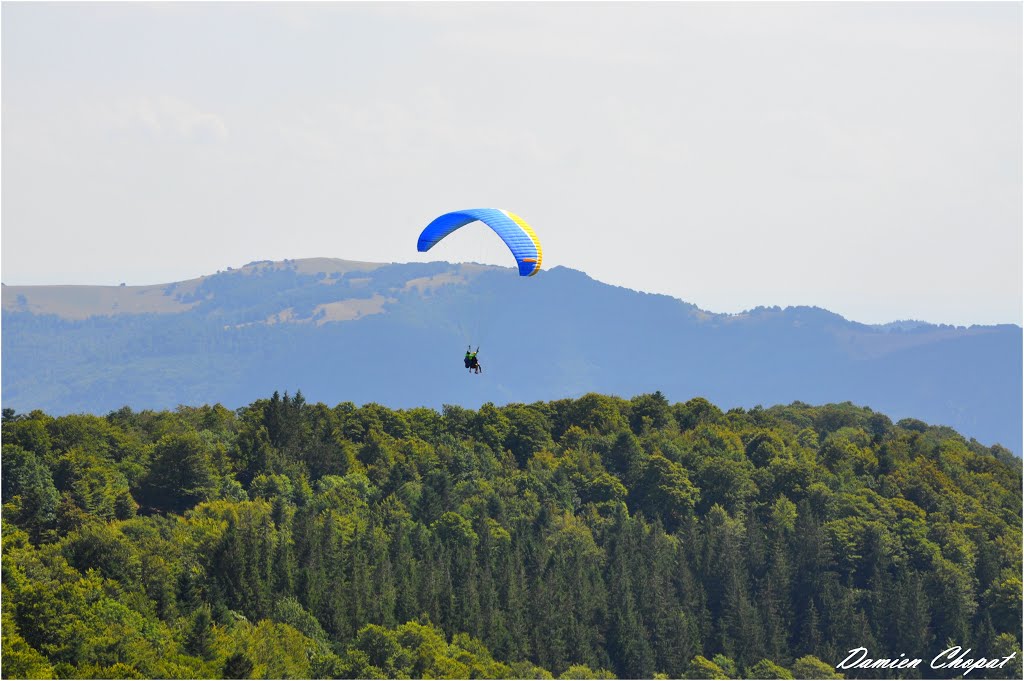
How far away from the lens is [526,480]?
15150 cm

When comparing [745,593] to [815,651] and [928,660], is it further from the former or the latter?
[928,660]

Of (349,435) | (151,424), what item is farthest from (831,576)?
(151,424)

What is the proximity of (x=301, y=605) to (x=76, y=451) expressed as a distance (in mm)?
26787

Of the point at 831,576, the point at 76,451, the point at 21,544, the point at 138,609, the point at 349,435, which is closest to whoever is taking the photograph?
the point at 138,609

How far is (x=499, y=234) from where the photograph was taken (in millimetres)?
84000

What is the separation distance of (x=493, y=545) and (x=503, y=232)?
5549 cm
